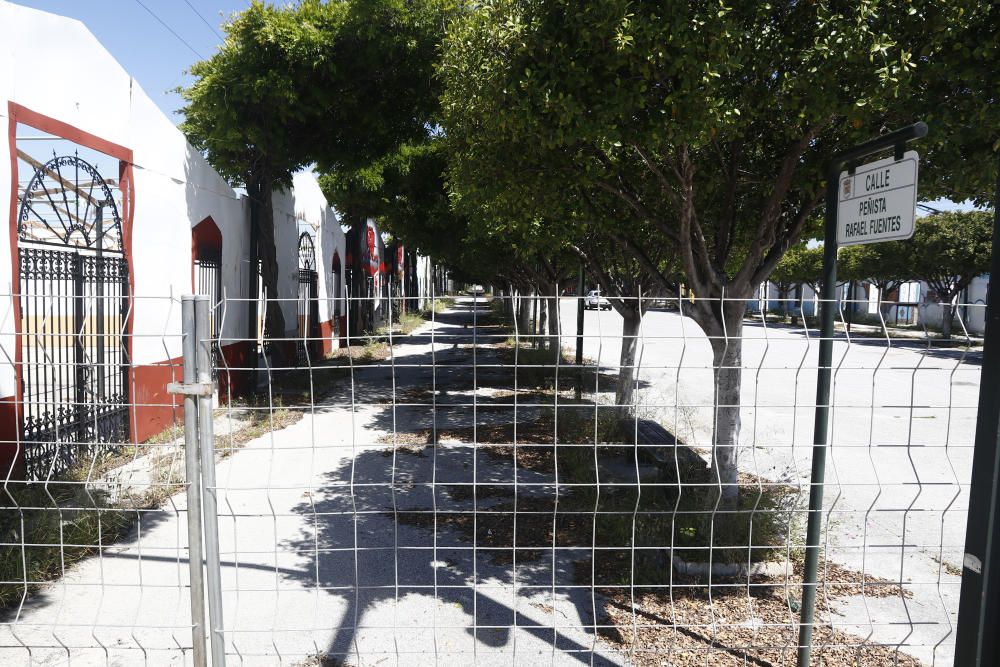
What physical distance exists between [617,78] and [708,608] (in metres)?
3.41

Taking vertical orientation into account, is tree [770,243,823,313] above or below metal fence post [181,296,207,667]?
above

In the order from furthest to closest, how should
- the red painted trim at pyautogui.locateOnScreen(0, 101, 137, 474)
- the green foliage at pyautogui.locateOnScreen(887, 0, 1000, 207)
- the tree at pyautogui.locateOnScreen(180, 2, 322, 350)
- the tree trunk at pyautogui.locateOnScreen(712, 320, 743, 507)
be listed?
the tree at pyautogui.locateOnScreen(180, 2, 322, 350) → the red painted trim at pyautogui.locateOnScreen(0, 101, 137, 474) → the tree trunk at pyautogui.locateOnScreen(712, 320, 743, 507) → the green foliage at pyautogui.locateOnScreen(887, 0, 1000, 207)

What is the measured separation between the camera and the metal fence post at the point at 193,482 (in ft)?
8.37

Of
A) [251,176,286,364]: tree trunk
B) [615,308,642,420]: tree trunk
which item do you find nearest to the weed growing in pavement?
[615,308,642,420]: tree trunk

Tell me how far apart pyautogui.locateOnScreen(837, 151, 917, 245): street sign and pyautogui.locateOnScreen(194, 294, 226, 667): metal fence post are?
2834mm

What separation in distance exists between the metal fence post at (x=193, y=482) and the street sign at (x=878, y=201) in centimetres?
287

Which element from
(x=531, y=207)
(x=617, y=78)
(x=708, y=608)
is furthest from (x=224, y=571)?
(x=617, y=78)

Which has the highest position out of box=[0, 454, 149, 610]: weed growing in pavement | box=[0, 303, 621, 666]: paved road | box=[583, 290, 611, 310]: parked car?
box=[583, 290, 611, 310]: parked car

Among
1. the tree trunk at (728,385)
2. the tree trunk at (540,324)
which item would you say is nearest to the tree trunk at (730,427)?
the tree trunk at (728,385)

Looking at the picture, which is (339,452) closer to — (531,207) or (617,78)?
(531,207)

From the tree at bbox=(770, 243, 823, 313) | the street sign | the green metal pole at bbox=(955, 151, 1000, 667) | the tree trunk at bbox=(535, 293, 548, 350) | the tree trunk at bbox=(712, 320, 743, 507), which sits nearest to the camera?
the green metal pole at bbox=(955, 151, 1000, 667)

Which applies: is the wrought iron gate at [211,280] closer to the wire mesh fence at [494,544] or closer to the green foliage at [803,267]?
the wire mesh fence at [494,544]

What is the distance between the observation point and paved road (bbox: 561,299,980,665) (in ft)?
11.8

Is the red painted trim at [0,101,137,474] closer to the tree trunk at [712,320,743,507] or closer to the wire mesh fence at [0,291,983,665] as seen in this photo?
the wire mesh fence at [0,291,983,665]
